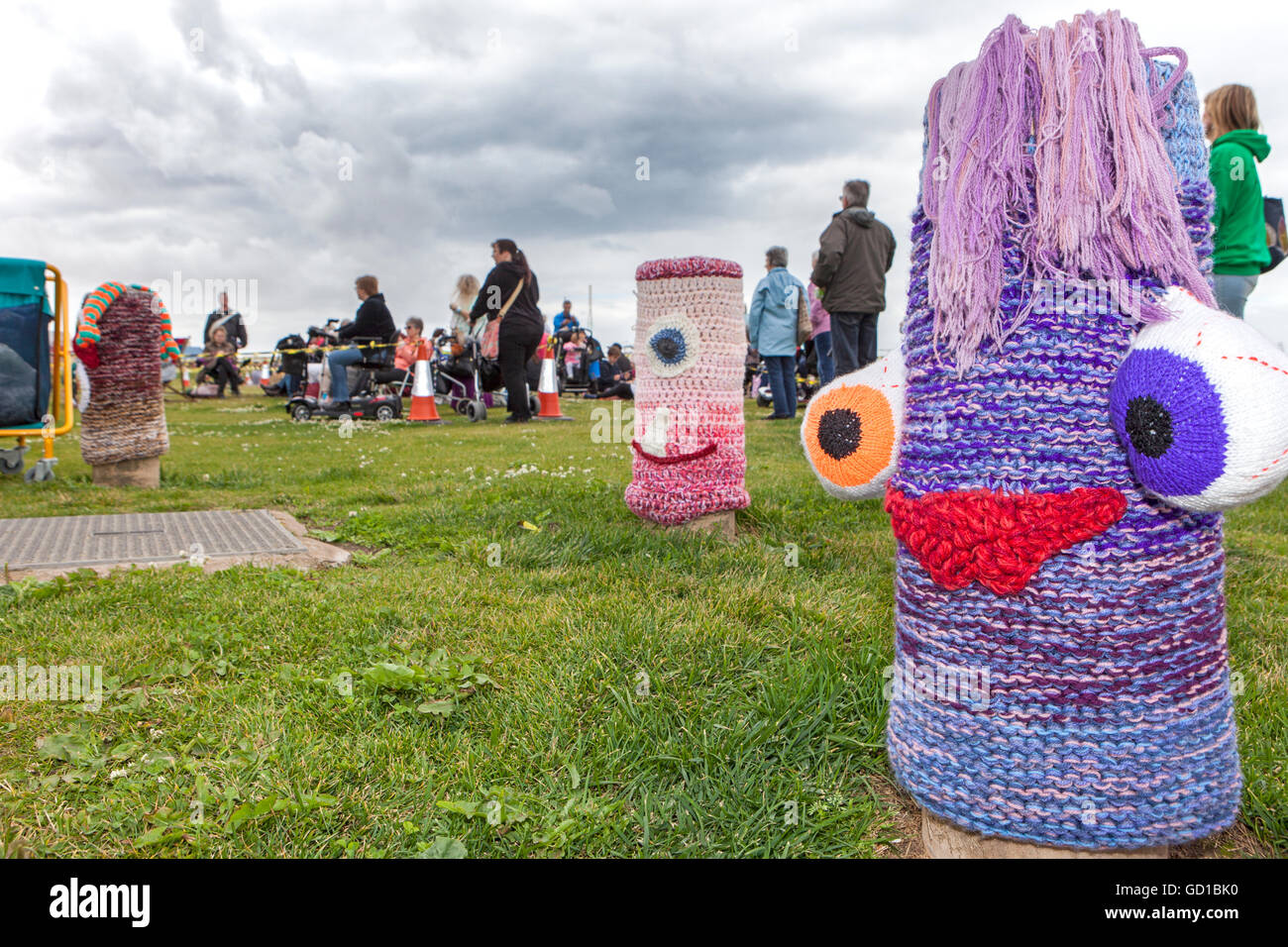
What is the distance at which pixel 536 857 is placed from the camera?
1790 mm

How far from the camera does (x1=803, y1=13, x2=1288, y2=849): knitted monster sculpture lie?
163 centimetres

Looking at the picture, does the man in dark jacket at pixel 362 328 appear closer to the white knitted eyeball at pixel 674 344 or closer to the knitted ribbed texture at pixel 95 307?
the knitted ribbed texture at pixel 95 307

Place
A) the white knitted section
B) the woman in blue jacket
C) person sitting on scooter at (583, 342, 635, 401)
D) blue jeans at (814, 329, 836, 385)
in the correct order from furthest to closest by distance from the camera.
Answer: person sitting on scooter at (583, 342, 635, 401), blue jeans at (814, 329, 836, 385), the woman in blue jacket, the white knitted section

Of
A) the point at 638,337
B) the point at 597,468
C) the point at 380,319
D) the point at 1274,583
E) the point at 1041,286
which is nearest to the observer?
the point at 1041,286

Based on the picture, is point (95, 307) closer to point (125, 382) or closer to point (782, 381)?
point (125, 382)

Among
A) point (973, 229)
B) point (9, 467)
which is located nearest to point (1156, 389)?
point (973, 229)

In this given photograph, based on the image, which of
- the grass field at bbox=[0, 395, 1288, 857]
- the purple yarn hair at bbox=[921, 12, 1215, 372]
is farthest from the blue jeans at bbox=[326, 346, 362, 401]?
the purple yarn hair at bbox=[921, 12, 1215, 372]

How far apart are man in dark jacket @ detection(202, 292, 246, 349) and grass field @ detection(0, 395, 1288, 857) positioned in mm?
19544

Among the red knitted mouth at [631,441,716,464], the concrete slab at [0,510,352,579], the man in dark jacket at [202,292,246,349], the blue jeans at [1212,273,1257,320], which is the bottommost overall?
the concrete slab at [0,510,352,579]

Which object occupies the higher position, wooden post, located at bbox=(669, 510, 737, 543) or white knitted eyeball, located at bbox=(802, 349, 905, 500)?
white knitted eyeball, located at bbox=(802, 349, 905, 500)

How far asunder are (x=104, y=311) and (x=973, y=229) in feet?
20.8

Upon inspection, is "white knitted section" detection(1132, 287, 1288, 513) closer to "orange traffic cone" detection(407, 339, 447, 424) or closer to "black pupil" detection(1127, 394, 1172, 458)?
"black pupil" detection(1127, 394, 1172, 458)

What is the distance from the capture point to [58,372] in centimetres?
657

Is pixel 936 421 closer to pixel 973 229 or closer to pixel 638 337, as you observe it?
pixel 973 229
